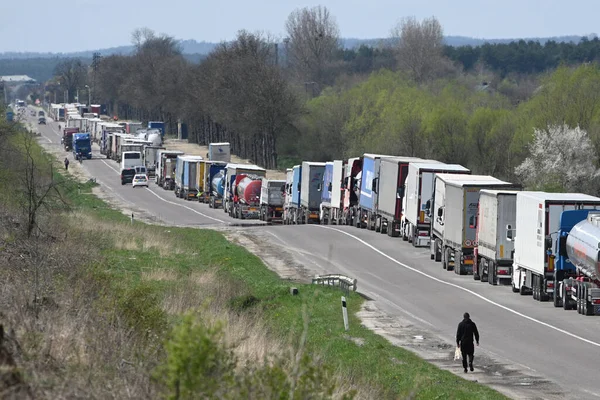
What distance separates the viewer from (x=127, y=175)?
102750mm

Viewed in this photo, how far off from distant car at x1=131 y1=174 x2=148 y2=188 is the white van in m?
3.02

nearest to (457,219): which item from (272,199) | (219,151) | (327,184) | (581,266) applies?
(581,266)

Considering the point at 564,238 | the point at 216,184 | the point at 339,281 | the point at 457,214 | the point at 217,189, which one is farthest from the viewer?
the point at 216,184

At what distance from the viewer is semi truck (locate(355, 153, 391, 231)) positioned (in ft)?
175

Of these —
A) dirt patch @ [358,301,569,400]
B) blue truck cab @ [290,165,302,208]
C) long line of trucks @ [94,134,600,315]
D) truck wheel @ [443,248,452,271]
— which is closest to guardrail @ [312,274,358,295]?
dirt patch @ [358,301,569,400]

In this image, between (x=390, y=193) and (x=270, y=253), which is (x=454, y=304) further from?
(x=390, y=193)

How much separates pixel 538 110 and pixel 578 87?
3.19 metres

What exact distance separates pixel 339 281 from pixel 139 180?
6683 cm

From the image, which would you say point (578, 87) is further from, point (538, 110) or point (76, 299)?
point (76, 299)

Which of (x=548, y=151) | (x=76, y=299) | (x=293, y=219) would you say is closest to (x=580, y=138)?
(x=548, y=151)

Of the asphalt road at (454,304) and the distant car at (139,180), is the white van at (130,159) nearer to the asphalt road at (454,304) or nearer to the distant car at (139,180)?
the distant car at (139,180)

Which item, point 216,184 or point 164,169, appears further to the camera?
point 164,169

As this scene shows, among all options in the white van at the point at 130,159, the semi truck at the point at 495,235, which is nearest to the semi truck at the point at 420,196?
the semi truck at the point at 495,235

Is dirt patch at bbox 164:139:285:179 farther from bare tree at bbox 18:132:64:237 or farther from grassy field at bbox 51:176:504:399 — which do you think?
grassy field at bbox 51:176:504:399
